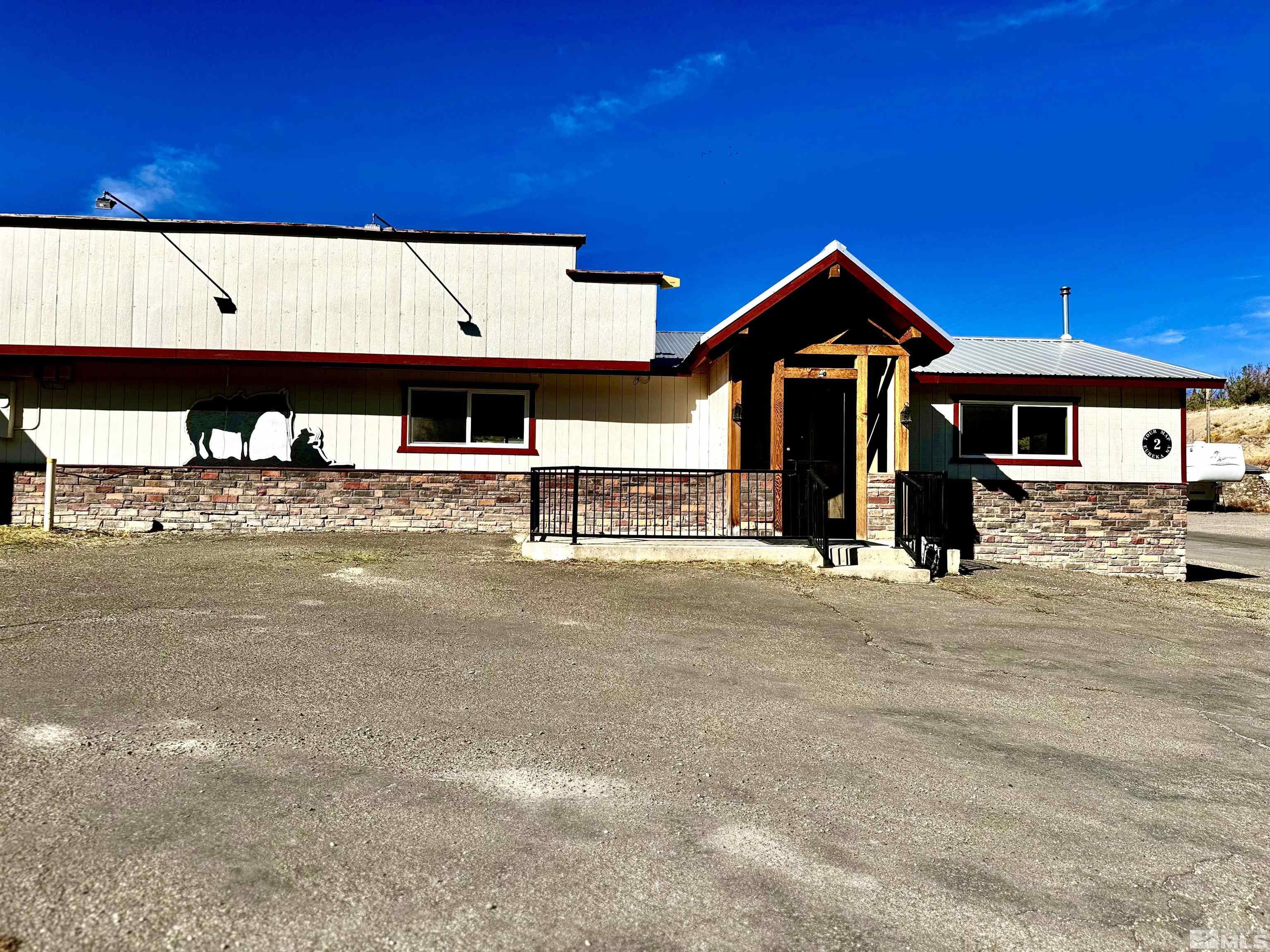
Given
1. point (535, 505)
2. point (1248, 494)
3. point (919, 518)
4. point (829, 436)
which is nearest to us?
A: point (919, 518)

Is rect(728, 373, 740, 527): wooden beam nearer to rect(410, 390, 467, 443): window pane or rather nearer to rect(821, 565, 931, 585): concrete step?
rect(821, 565, 931, 585): concrete step

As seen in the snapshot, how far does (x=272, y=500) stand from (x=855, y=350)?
9.97m

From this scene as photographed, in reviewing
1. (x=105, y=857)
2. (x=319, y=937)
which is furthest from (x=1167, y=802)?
(x=105, y=857)

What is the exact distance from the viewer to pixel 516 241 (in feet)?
43.9

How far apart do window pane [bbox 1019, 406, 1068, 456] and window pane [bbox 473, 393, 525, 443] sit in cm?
938

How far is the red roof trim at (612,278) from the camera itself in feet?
43.6

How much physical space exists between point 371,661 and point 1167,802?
169 inches

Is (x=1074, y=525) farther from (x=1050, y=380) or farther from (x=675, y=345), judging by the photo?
(x=675, y=345)

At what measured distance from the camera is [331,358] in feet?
42.3

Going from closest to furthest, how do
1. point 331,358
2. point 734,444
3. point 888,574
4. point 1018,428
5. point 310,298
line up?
1. point 888,574
2. point 734,444
3. point 331,358
4. point 310,298
5. point 1018,428

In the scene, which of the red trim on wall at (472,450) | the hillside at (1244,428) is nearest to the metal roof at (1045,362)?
the red trim on wall at (472,450)

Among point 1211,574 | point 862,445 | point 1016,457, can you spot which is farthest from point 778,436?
point 1211,574

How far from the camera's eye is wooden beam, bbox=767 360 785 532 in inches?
445

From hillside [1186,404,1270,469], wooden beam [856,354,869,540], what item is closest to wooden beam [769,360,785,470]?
wooden beam [856,354,869,540]
